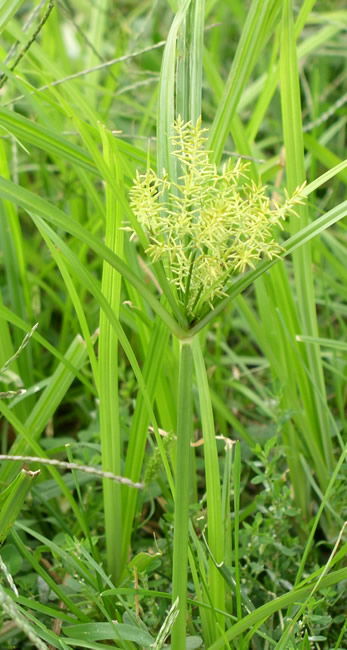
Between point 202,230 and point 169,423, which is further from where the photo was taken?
point 169,423

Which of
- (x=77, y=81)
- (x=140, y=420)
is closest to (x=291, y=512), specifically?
(x=140, y=420)

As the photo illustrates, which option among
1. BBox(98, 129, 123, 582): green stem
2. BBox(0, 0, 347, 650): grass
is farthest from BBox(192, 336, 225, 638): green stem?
BBox(98, 129, 123, 582): green stem

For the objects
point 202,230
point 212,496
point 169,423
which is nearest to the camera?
point 202,230

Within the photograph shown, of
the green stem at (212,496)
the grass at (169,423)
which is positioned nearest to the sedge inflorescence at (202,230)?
the grass at (169,423)

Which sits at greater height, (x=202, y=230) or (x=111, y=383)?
(x=202, y=230)

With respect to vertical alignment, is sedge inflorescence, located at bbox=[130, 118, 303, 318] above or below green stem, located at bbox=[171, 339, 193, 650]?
above

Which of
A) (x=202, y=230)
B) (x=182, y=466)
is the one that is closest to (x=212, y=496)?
(x=182, y=466)

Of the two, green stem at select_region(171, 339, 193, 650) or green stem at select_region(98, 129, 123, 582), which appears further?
green stem at select_region(98, 129, 123, 582)

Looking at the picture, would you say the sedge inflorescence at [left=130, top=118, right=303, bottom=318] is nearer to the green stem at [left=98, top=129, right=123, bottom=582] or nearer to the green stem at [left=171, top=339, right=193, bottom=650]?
the green stem at [left=171, top=339, right=193, bottom=650]

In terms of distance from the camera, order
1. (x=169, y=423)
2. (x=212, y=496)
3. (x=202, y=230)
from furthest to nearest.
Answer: (x=169, y=423)
(x=212, y=496)
(x=202, y=230)

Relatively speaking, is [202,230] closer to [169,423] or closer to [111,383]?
[111,383]

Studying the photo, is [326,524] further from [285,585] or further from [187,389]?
[187,389]
